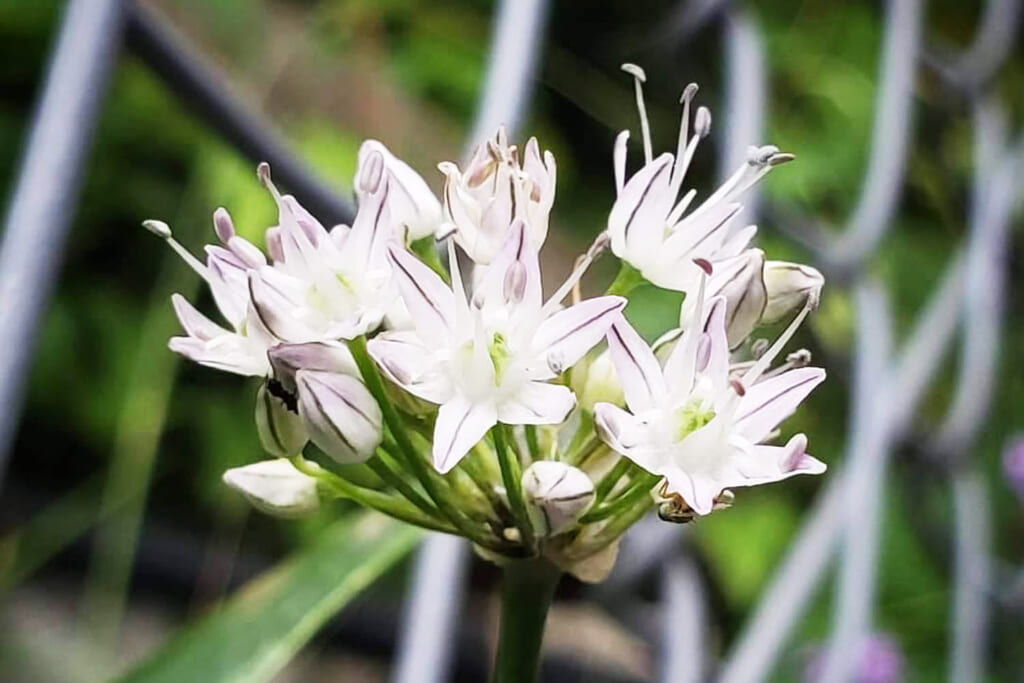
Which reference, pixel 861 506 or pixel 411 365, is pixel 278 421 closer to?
pixel 411 365

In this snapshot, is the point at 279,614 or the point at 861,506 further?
the point at 861,506

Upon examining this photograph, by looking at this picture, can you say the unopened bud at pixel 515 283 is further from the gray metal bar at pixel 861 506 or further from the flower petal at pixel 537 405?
the gray metal bar at pixel 861 506

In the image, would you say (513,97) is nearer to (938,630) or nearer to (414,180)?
(414,180)

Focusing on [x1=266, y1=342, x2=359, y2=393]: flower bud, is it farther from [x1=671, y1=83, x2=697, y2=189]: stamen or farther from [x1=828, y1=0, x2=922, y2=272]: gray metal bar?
[x1=828, y1=0, x2=922, y2=272]: gray metal bar

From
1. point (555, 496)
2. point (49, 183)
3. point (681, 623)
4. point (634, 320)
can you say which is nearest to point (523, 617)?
point (555, 496)

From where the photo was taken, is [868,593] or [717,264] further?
[868,593]

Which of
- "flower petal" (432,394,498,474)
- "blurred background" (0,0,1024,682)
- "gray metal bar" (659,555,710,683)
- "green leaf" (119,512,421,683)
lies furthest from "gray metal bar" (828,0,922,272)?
"flower petal" (432,394,498,474)

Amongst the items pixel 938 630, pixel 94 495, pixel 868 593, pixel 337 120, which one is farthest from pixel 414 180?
pixel 938 630

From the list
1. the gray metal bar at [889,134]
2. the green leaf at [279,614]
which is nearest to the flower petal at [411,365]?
the green leaf at [279,614]
